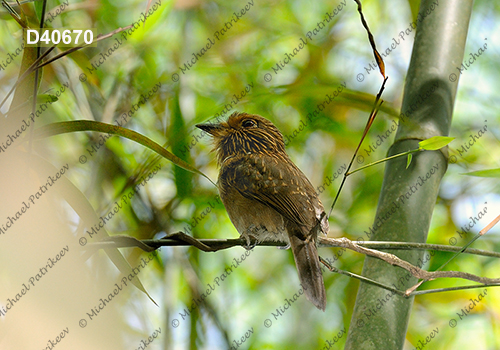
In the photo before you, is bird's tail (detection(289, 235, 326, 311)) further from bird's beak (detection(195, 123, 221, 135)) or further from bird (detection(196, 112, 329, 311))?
bird's beak (detection(195, 123, 221, 135))

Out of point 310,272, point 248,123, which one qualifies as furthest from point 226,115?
point 310,272

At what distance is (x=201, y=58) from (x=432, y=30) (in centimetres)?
144

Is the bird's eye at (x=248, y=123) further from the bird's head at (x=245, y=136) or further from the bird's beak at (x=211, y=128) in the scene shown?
the bird's beak at (x=211, y=128)

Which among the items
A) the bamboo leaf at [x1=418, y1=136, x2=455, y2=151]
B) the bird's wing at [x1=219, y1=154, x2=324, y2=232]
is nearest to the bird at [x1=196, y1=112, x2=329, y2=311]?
the bird's wing at [x1=219, y1=154, x2=324, y2=232]

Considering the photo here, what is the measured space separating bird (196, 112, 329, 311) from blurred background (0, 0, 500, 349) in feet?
0.74

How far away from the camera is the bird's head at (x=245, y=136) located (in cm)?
207

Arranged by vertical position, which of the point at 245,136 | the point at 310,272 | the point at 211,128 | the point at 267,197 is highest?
the point at 245,136

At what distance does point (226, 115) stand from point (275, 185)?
815 mm

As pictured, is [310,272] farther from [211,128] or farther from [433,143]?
[211,128]

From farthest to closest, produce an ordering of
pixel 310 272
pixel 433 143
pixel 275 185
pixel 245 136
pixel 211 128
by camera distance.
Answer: pixel 245 136 < pixel 211 128 < pixel 275 185 < pixel 310 272 < pixel 433 143

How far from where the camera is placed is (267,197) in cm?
168

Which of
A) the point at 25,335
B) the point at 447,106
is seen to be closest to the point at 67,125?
the point at 25,335

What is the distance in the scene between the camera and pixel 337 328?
245 cm

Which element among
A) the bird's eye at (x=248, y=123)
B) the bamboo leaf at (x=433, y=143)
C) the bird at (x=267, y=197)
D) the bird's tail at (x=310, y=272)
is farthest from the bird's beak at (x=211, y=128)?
the bamboo leaf at (x=433, y=143)
